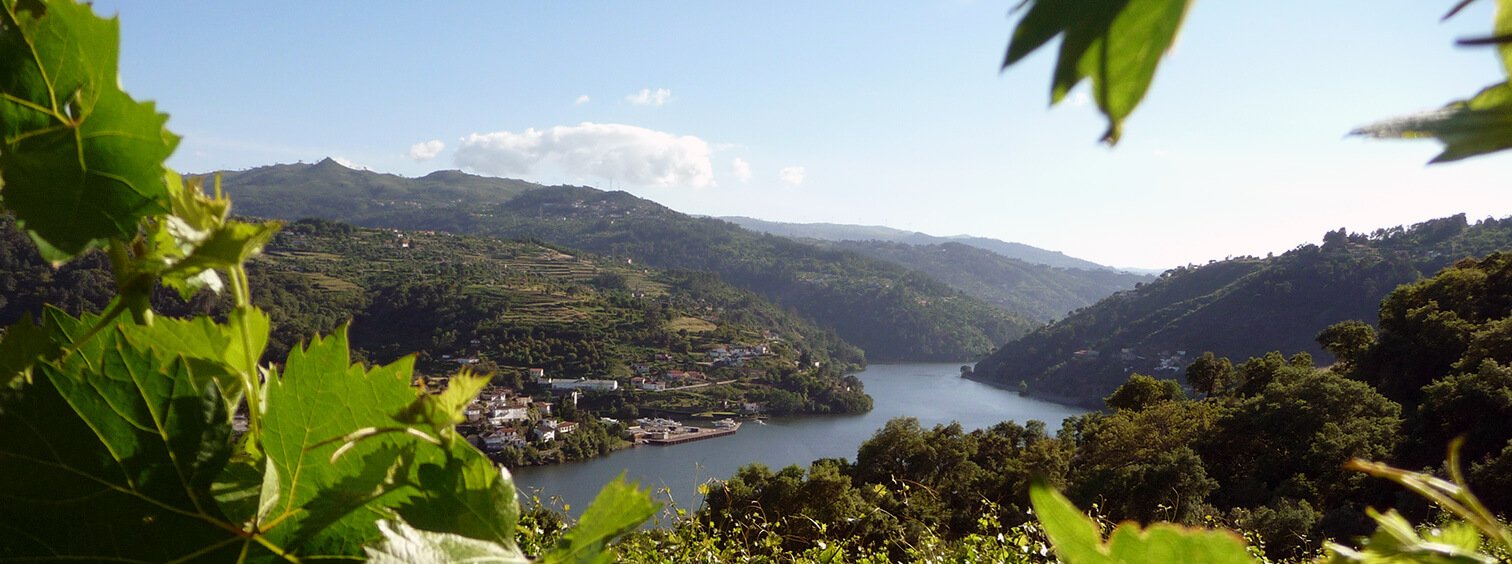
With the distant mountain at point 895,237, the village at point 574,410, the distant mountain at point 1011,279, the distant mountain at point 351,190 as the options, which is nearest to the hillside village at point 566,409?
the village at point 574,410

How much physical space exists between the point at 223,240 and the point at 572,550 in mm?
156

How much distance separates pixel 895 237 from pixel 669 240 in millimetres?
66906

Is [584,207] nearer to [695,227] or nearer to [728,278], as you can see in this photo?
[695,227]

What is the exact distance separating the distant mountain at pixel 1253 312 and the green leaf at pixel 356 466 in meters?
29.0

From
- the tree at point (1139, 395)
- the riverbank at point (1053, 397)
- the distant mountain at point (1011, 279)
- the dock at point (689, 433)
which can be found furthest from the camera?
the distant mountain at point (1011, 279)

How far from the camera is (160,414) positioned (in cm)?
27

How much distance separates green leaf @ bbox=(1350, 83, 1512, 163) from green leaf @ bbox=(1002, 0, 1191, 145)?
6 cm

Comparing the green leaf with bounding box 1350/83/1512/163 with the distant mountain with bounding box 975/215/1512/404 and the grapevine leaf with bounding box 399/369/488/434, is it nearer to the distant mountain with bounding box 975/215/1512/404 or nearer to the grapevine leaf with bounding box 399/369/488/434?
the grapevine leaf with bounding box 399/369/488/434

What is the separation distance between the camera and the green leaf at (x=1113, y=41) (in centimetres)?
15

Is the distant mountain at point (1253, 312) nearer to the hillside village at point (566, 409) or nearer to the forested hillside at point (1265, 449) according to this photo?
the hillside village at point (566, 409)

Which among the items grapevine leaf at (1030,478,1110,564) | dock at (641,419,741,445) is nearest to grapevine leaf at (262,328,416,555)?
grapevine leaf at (1030,478,1110,564)

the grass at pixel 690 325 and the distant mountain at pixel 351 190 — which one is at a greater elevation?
the distant mountain at pixel 351 190

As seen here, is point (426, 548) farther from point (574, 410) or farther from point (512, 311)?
point (512, 311)

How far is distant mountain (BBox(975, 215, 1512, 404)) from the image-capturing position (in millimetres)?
27266
